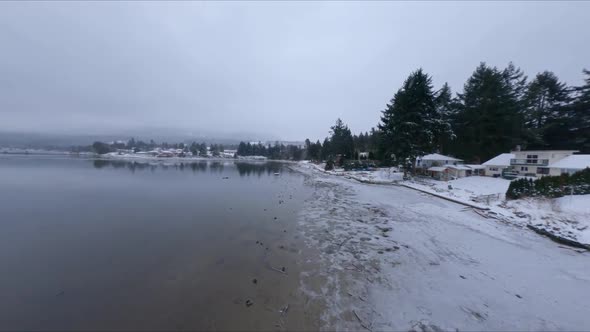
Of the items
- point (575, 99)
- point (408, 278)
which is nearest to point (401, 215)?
point (408, 278)

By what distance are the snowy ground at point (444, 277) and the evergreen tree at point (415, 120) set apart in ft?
47.7

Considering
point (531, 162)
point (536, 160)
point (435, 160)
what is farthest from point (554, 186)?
point (435, 160)

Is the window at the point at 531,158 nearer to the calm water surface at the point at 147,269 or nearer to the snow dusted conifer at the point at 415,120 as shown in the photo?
the snow dusted conifer at the point at 415,120

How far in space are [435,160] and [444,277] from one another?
31.0 meters

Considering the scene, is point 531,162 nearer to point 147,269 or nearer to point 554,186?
point 554,186

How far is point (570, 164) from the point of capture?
19.3 metres

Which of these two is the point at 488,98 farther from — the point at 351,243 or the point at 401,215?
the point at 351,243

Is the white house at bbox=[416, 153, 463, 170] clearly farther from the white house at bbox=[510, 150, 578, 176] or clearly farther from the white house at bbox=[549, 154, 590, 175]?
the white house at bbox=[549, 154, 590, 175]

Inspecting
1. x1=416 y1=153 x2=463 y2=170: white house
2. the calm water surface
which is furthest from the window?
the calm water surface

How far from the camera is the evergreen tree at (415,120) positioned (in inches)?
975

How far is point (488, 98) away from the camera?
2811 cm

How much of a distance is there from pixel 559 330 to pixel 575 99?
132ft

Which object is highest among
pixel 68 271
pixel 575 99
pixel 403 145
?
pixel 575 99

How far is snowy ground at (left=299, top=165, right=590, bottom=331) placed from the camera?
15.4 ft
